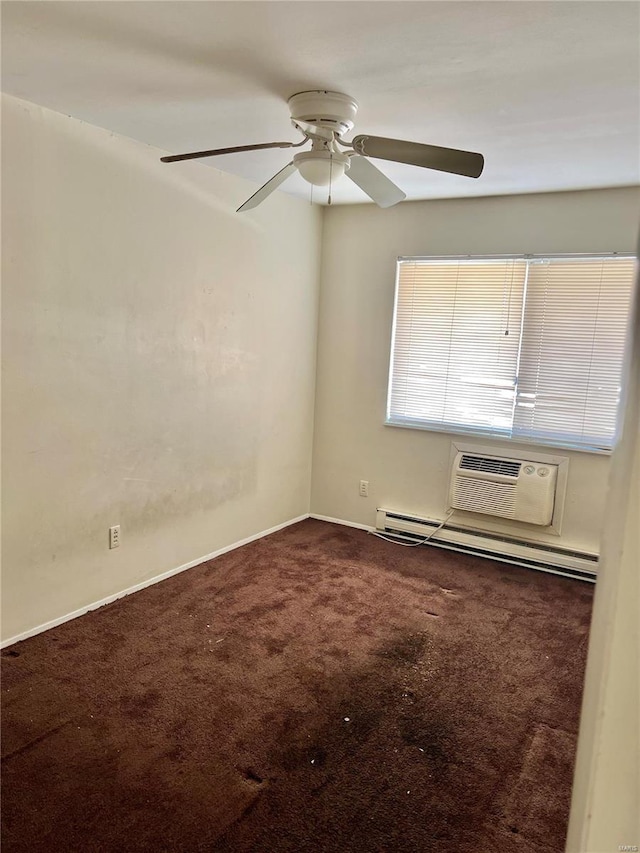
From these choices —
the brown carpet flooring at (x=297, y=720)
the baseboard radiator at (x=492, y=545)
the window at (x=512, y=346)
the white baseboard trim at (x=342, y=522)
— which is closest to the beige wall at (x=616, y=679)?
the brown carpet flooring at (x=297, y=720)

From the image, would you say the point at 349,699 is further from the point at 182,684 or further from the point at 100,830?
the point at 100,830

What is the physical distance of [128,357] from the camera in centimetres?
300

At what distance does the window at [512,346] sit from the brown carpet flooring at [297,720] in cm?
115

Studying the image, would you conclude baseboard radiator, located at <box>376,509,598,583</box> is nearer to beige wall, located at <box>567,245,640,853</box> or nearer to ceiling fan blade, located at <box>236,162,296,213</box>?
ceiling fan blade, located at <box>236,162,296,213</box>

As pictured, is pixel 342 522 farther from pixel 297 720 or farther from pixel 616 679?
pixel 616 679

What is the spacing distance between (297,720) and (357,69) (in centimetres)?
236

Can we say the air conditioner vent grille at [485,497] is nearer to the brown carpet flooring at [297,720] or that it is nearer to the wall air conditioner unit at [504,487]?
the wall air conditioner unit at [504,487]

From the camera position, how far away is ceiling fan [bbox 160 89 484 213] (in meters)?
2.00

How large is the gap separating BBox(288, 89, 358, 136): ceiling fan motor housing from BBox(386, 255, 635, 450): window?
1.85m

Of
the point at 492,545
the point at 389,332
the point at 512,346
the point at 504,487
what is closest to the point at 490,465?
the point at 504,487

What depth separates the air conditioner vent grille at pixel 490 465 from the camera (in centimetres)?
382

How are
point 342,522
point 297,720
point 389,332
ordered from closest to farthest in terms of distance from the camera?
point 297,720, point 389,332, point 342,522

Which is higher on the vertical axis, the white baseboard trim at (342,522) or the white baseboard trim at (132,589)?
the white baseboard trim at (342,522)

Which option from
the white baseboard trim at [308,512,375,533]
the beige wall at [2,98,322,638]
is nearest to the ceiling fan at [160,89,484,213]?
the beige wall at [2,98,322,638]
